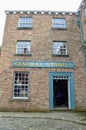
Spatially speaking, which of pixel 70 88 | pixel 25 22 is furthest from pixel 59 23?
pixel 70 88

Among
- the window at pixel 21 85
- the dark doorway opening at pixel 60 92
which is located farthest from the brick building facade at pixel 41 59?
the dark doorway opening at pixel 60 92

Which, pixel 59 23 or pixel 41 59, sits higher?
pixel 59 23

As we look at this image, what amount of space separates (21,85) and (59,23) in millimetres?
7128

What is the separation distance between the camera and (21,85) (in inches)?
537

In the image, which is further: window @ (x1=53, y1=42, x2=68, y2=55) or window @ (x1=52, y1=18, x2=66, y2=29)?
window @ (x1=52, y1=18, x2=66, y2=29)

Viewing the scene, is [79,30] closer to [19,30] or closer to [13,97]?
[19,30]

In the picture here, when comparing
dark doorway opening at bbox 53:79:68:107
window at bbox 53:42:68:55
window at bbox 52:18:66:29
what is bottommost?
dark doorway opening at bbox 53:79:68:107

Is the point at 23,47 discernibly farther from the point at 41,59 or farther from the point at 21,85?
the point at 21,85

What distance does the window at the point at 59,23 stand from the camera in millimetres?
15366

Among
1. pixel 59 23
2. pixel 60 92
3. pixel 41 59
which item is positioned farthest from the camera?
pixel 60 92

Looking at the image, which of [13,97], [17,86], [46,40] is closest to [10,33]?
[46,40]

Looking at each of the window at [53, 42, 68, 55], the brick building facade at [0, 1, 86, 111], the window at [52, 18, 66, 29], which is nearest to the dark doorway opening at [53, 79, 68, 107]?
the brick building facade at [0, 1, 86, 111]

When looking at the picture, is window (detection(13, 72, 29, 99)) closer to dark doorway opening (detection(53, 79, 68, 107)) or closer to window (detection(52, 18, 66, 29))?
dark doorway opening (detection(53, 79, 68, 107))

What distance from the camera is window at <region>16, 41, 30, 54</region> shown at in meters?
14.6
